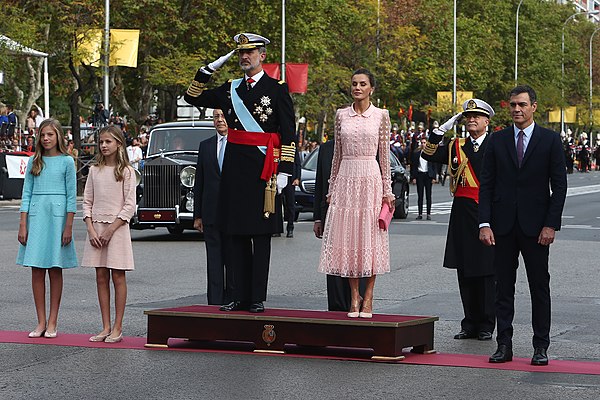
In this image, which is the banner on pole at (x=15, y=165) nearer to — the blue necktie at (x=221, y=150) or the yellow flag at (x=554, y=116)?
→ the blue necktie at (x=221, y=150)

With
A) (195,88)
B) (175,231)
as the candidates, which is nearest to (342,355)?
(195,88)

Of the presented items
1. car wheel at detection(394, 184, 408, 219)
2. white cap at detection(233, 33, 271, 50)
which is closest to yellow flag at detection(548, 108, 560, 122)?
car wheel at detection(394, 184, 408, 219)

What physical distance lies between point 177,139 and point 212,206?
10.5m

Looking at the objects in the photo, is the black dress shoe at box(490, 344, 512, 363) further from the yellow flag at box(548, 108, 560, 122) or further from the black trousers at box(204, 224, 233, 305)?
the yellow flag at box(548, 108, 560, 122)

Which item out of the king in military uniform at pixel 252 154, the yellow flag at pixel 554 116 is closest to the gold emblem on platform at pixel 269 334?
the king in military uniform at pixel 252 154

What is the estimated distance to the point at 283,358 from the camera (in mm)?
10461

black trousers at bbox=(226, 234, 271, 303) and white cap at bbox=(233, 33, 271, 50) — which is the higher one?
white cap at bbox=(233, 33, 271, 50)

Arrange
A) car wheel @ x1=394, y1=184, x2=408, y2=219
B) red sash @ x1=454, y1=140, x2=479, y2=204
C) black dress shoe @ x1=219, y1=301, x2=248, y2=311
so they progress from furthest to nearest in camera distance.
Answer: car wheel @ x1=394, y1=184, x2=408, y2=219, red sash @ x1=454, y1=140, x2=479, y2=204, black dress shoe @ x1=219, y1=301, x2=248, y2=311

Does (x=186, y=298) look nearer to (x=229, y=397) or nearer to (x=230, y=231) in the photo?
(x=230, y=231)

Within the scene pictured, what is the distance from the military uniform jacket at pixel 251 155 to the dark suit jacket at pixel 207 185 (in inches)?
85.7

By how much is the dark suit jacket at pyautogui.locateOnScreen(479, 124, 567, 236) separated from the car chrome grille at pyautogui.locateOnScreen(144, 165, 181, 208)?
12.9 meters

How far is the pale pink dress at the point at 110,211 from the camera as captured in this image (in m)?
11.3

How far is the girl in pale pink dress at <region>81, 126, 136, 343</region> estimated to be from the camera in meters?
11.3

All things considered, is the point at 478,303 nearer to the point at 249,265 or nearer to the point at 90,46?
the point at 249,265
